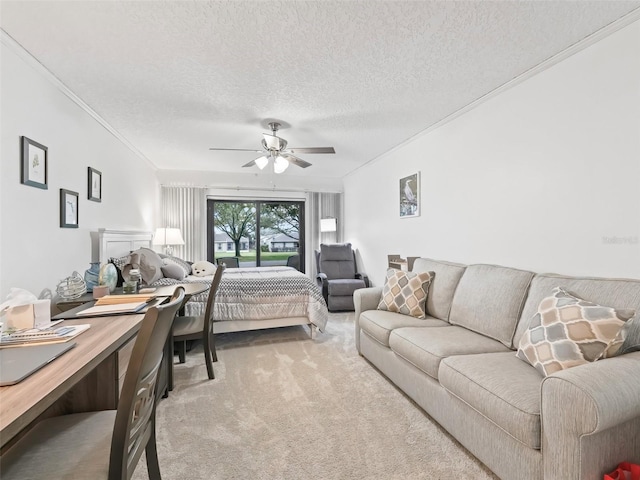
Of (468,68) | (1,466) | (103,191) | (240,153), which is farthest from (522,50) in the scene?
(103,191)

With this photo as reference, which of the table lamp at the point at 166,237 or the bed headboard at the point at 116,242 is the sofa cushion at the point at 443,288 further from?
the table lamp at the point at 166,237

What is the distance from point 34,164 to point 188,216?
3755 mm

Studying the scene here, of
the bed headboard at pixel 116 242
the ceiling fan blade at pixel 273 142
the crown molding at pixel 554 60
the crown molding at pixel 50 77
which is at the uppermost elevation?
the crown molding at pixel 554 60

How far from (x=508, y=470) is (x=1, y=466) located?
201 centimetres

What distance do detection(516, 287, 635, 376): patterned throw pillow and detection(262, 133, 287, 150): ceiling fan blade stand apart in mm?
2844

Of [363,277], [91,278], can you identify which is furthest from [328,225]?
[91,278]

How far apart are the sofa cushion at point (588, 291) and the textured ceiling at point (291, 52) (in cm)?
156

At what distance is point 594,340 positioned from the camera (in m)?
1.51

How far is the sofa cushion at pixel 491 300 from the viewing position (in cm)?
219

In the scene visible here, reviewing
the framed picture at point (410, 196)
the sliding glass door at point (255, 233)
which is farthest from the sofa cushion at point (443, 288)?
the sliding glass door at point (255, 233)

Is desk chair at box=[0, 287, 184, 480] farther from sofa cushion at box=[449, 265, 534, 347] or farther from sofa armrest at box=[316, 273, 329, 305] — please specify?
sofa armrest at box=[316, 273, 329, 305]

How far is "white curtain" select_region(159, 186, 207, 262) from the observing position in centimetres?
580

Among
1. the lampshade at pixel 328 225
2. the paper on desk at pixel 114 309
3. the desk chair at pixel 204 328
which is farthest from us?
the lampshade at pixel 328 225

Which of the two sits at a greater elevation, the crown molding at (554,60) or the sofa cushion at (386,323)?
the crown molding at (554,60)
